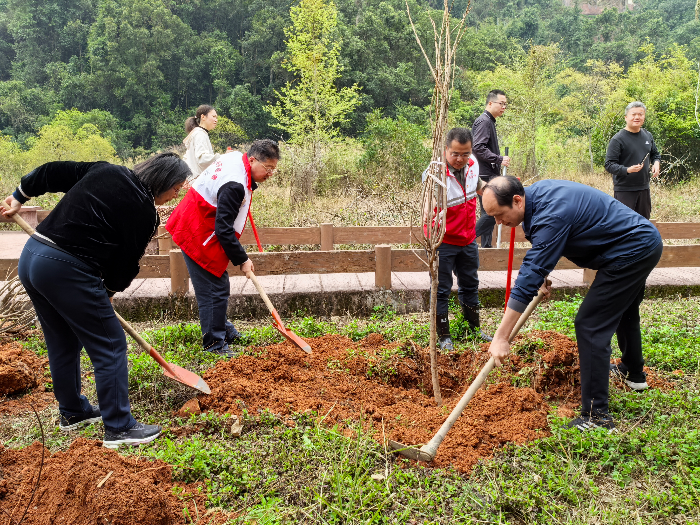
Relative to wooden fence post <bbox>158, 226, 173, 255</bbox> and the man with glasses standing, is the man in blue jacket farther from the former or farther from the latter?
wooden fence post <bbox>158, 226, 173, 255</bbox>

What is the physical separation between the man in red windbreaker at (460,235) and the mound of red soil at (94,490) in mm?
2406

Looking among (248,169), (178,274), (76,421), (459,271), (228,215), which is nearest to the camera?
(76,421)

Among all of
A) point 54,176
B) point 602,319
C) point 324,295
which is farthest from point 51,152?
point 602,319

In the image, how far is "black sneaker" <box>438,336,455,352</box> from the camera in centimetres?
421

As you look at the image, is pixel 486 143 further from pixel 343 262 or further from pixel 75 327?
pixel 75 327

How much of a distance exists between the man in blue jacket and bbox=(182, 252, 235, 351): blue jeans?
7.41ft

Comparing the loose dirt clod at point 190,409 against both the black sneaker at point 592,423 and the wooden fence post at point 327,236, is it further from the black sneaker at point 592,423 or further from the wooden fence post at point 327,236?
the wooden fence post at point 327,236

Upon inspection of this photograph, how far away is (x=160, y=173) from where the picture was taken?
289 cm

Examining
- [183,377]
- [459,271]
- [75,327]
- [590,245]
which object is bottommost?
[183,377]

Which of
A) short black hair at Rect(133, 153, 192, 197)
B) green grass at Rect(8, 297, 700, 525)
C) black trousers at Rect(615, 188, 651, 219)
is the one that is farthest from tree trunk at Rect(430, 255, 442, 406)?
black trousers at Rect(615, 188, 651, 219)

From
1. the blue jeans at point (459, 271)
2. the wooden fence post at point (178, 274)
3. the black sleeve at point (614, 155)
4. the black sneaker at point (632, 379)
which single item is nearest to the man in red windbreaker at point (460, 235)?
the blue jeans at point (459, 271)

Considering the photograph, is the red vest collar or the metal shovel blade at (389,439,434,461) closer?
the metal shovel blade at (389,439,434,461)

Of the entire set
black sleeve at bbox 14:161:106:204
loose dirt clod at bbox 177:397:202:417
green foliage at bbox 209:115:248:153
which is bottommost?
loose dirt clod at bbox 177:397:202:417

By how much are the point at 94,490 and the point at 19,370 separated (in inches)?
73.3
